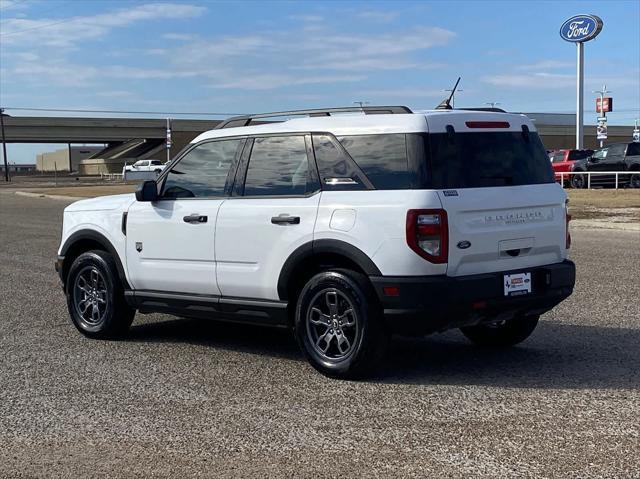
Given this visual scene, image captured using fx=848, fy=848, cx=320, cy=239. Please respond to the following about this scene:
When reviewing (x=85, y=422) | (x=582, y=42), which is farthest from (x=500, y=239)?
(x=582, y=42)

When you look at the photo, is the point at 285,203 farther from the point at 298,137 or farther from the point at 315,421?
the point at 315,421

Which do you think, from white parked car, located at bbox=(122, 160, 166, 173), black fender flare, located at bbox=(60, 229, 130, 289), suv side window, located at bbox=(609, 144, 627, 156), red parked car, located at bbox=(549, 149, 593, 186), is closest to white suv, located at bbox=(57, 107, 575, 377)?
black fender flare, located at bbox=(60, 229, 130, 289)

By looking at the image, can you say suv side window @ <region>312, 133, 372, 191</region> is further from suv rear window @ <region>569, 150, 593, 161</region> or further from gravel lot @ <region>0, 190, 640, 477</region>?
suv rear window @ <region>569, 150, 593, 161</region>

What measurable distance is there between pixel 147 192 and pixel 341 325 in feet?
7.62

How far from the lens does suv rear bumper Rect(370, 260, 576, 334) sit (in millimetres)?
5973

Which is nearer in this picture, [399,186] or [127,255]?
[399,186]

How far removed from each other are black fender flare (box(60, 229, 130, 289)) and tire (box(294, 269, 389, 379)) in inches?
83.4

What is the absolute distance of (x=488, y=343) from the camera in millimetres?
7668

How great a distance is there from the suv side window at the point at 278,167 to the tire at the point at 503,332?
210cm

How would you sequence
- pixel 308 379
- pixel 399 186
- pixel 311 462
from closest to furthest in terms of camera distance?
pixel 311 462 < pixel 399 186 < pixel 308 379

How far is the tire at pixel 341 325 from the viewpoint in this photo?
244 inches

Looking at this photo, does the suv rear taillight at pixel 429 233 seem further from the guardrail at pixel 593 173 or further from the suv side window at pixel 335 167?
the guardrail at pixel 593 173

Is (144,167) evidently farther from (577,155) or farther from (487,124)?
(487,124)

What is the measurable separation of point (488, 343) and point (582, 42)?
51194 mm
